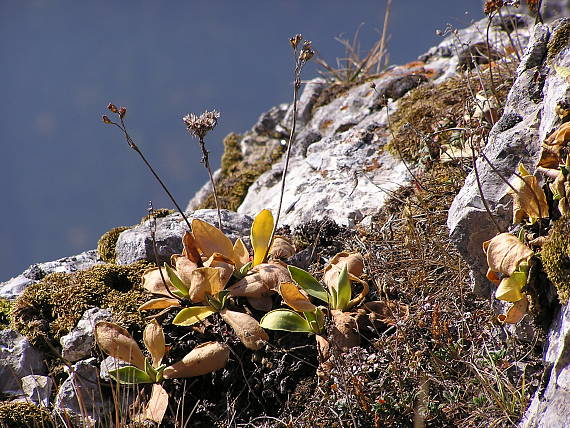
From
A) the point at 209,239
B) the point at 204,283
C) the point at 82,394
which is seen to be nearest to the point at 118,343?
the point at 82,394

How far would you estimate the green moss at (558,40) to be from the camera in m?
3.27

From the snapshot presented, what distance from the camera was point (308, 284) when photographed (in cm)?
347

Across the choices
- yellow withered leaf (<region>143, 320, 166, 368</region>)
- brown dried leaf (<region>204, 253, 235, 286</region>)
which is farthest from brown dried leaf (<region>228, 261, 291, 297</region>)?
yellow withered leaf (<region>143, 320, 166, 368</region>)

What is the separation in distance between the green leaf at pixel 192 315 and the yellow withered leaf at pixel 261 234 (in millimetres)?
468

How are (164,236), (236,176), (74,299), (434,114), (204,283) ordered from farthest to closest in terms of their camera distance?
1. (236,176)
2. (434,114)
3. (164,236)
4. (74,299)
5. (204,283)

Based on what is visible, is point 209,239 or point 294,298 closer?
point 294,298

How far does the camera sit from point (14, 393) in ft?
11.3

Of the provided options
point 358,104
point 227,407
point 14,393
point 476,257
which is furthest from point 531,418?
point 358,104

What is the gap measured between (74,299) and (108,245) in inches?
31.5

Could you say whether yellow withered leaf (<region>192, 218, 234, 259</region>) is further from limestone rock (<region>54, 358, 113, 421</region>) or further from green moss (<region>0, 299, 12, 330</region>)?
green moss (<region>0, 299, 12, 330</region>)

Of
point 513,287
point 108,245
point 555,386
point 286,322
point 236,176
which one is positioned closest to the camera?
point 555,386

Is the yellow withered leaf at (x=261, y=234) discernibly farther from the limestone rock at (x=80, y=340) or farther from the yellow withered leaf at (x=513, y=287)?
the yellow withered leaf at (x=513, y=287)

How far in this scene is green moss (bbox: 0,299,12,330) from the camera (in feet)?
12.4

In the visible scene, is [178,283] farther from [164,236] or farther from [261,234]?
[164,236]
